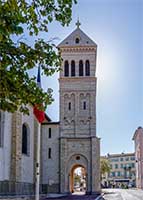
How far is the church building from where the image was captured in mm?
46625

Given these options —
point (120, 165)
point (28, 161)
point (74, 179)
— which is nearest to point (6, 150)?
point (28, 161)

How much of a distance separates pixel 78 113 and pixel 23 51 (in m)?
44.8

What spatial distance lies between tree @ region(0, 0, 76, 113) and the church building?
104 ft

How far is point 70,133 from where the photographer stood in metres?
53.4

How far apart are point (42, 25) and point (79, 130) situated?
44.1 m

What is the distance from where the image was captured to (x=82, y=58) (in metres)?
57.2

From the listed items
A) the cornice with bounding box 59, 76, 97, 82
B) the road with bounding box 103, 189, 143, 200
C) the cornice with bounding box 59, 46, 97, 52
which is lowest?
the road with bounding box 103, 189, 143, 200

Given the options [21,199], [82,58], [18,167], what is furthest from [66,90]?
[21,199]

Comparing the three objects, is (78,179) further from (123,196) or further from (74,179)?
(123,196)

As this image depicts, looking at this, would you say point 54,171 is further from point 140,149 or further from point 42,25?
point 140,149

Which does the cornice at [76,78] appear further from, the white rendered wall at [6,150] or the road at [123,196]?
the white rendered wall at [6,150]

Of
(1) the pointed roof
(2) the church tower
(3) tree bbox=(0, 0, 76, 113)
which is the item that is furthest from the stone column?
(3) tree bbox=(0, 0, 76, 113)

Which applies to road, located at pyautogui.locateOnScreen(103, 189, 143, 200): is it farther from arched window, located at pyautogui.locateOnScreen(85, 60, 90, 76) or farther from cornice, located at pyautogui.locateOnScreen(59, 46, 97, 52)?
cornice, located at pyautogui.locateOnScreen(59, 46, 97, 52)

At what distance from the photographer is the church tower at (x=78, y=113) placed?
2031 inches
